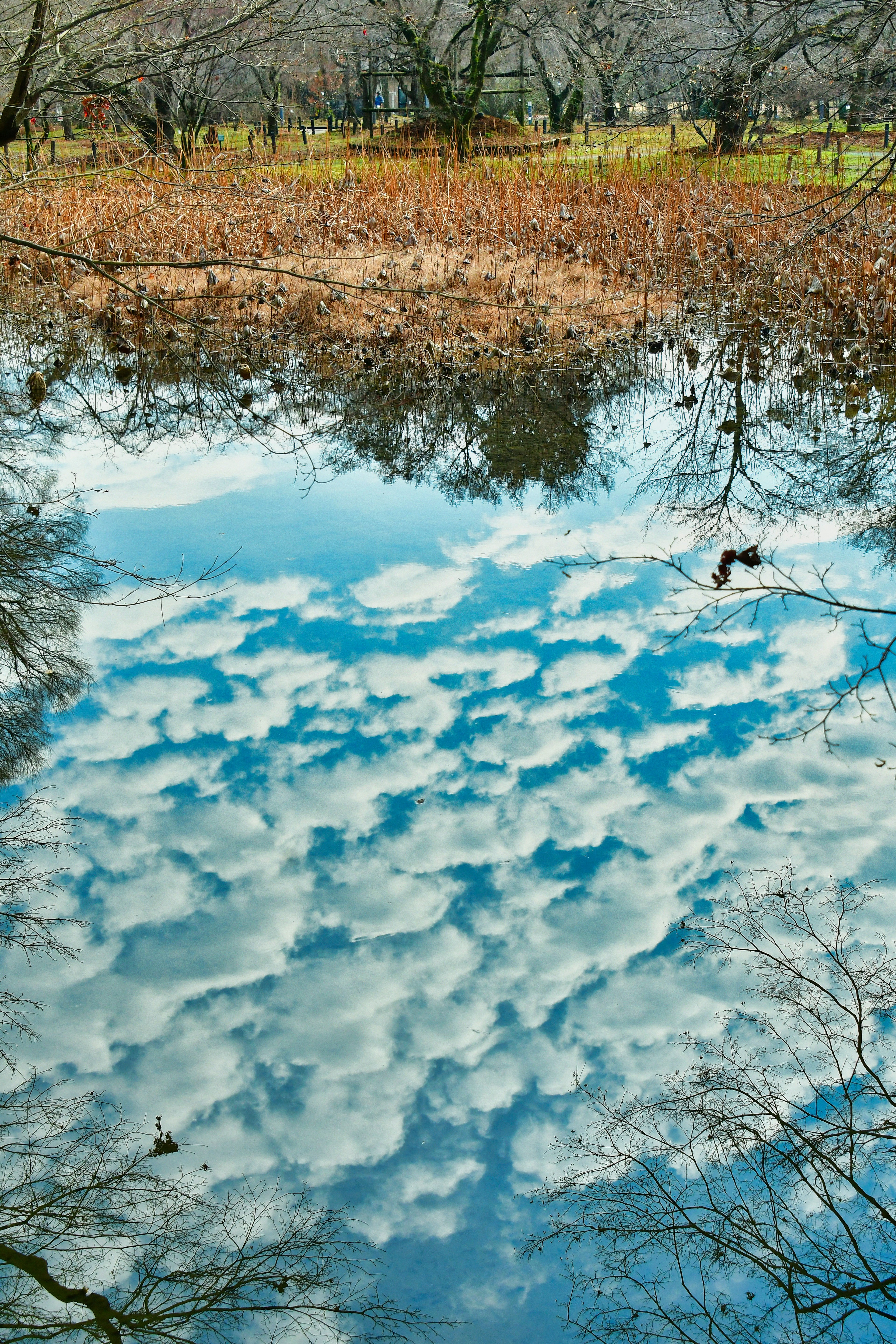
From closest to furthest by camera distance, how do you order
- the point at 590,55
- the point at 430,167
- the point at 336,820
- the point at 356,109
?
the point at 336,820, the point at 430,167, the point at 590,55, the point at 356,109

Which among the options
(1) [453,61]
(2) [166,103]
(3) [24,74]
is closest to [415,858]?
(3) [24,74]

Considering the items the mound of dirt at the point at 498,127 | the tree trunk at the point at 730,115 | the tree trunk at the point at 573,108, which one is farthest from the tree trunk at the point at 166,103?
the tree trunk at the point at 573,108

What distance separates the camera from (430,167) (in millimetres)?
12188

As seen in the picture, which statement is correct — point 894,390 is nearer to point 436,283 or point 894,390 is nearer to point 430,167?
point 436,283

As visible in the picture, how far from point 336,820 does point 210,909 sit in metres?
0.53

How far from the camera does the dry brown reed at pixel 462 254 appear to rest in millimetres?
9070

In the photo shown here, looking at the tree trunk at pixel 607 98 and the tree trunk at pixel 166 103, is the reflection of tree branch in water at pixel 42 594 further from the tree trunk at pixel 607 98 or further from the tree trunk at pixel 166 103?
the tree trunk at pixel 607 98

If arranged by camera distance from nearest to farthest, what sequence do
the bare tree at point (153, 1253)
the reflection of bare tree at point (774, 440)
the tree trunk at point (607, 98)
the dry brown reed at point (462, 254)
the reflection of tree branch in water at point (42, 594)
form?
1. the bare tree at point (153, 1253)
2. the reflection of tree branch in water at point (42, 594)
3. the reflection of bare tree at point (774, 440)
4. the dry brown reed at point (462, 254)
5. the tree trunk at point (607, 98)

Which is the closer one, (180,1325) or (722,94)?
(180,1325)

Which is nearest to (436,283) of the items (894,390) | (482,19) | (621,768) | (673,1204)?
(894,390)

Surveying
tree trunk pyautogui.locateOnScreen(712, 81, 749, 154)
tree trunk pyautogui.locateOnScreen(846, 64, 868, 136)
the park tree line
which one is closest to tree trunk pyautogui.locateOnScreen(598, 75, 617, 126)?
the park tree line

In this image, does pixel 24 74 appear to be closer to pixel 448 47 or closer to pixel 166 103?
pixel 166 103

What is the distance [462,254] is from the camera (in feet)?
33.5

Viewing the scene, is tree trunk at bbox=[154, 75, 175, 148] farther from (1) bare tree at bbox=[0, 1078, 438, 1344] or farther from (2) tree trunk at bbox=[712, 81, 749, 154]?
(1) bare tree at bbox=[0, 1078, 438, 1344]
